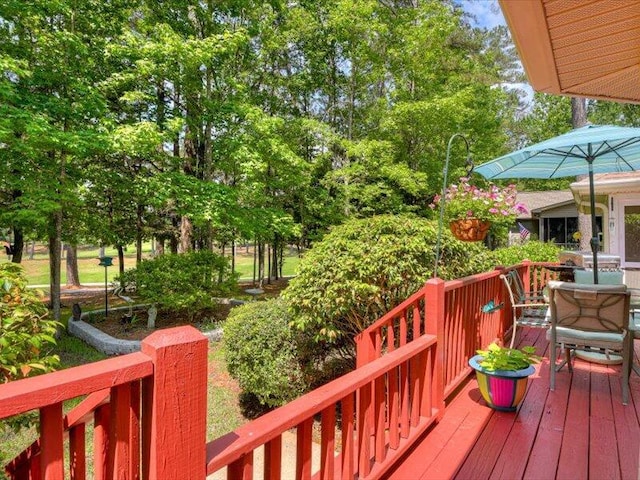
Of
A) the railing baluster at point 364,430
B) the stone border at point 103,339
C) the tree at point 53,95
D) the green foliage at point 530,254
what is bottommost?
the stone border at point 103,339

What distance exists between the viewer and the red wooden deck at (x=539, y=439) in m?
2.19

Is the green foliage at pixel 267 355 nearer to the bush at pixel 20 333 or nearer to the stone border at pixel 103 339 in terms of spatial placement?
the stone border at pixel 103 339

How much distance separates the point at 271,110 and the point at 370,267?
11.5 meters

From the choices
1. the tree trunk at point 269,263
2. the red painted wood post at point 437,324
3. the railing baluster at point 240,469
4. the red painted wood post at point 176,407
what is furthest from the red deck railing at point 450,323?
the tree trunk at point 269,263

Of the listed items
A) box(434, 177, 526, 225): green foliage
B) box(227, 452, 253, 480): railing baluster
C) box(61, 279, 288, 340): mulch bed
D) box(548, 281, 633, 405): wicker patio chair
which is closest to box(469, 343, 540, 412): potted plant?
box(548, 281, 633, 405): wicker patio chair

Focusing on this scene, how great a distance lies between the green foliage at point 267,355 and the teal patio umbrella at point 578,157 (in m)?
2.95

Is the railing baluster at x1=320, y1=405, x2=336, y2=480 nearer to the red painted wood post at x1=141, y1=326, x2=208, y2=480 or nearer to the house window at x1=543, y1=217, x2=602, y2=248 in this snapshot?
the red painted wood post at x1=141, y1=326, x2=208, y2=480

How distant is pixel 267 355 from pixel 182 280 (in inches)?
171

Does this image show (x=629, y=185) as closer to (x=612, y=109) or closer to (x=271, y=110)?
(x=271, y=110)

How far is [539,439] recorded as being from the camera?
8.25 feet

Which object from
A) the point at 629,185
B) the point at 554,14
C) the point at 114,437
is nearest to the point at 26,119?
the point at 114,437

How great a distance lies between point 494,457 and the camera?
233 cm

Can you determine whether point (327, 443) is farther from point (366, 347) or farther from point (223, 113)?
point (223, 113)

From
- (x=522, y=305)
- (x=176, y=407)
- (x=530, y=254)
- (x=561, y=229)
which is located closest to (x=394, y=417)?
(x=176, y=407)
